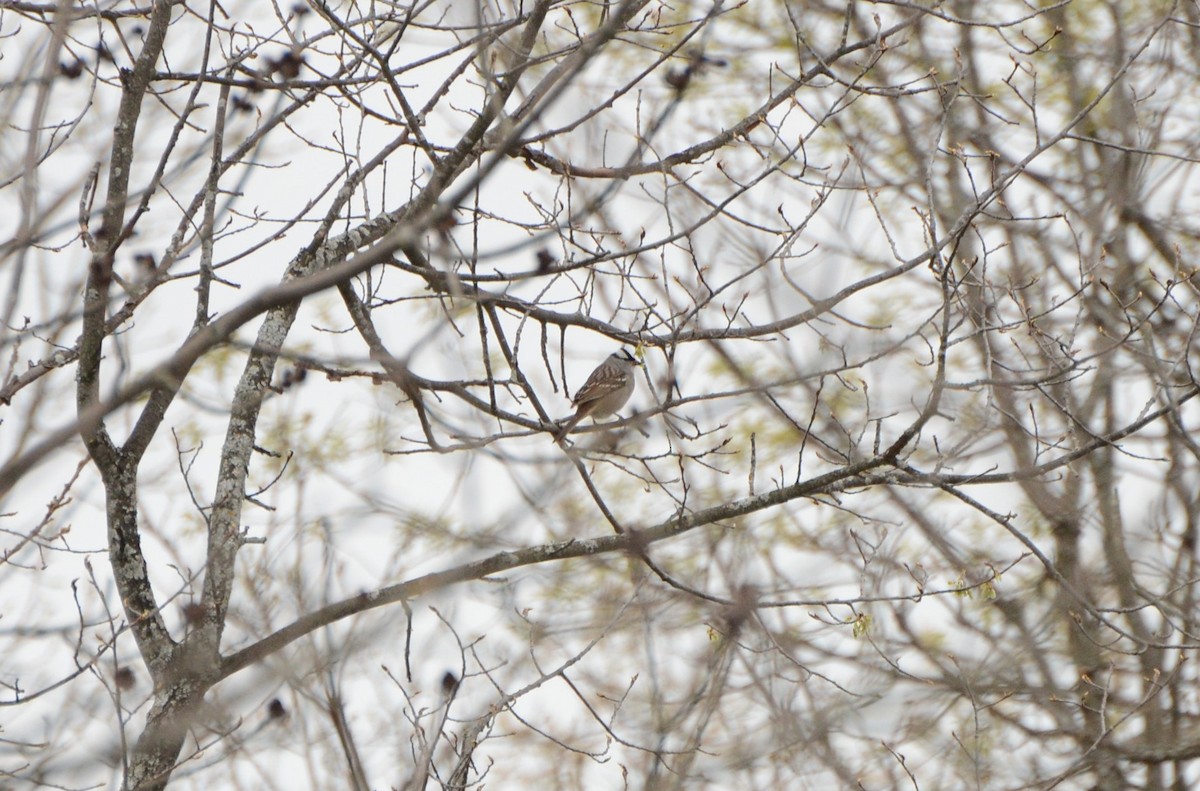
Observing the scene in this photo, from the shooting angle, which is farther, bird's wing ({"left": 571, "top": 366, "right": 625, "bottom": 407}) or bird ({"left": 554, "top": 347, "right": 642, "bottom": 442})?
bird's wing ({"left": 571, "top": 366, "right": 625, "bottom": 407})

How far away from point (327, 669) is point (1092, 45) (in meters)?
8.29

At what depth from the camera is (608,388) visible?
21.9 ft

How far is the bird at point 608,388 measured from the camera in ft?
21.3

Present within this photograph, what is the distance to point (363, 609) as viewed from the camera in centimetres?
387

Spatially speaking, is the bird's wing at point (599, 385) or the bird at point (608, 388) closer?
the bird at point (608, 388)

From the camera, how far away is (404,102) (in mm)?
3723

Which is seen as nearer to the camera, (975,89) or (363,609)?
(363,609)

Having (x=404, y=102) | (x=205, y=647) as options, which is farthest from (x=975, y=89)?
(x=205, y=647)

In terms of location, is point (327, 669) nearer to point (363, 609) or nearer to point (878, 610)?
point (363, 609)

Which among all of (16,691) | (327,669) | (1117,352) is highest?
(1117,352)

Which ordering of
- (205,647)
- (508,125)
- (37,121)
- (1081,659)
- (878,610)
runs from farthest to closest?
(1081,659)
(878,610)
(205,647)
(508,125)
(37,121)

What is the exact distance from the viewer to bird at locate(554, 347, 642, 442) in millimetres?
6504

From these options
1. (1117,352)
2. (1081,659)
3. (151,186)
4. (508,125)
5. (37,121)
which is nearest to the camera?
(37,121)

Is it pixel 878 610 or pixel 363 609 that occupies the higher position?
pixel 878 610
